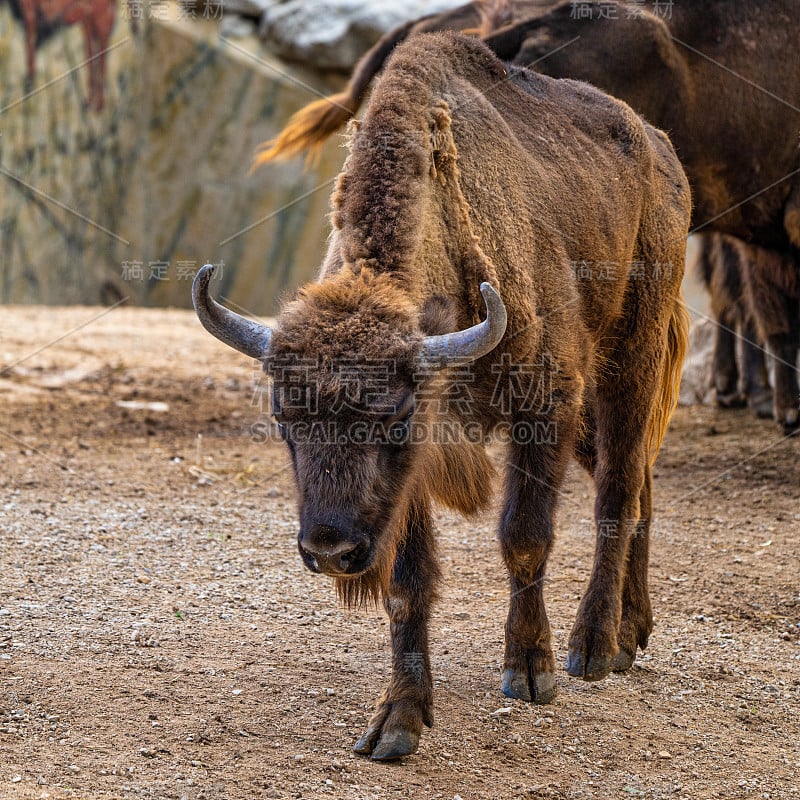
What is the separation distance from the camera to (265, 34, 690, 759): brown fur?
118 inches

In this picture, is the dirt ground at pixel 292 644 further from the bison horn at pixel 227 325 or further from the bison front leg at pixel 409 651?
the bison horn at pixel 227 325

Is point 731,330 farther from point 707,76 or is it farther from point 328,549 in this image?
point 328,549

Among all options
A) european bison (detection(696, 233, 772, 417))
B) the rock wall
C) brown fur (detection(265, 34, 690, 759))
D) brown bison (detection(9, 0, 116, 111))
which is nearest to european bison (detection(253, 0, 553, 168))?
european bison (detection(696, 233, 772, 417))

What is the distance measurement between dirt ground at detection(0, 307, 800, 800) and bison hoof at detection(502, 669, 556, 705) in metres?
0.04

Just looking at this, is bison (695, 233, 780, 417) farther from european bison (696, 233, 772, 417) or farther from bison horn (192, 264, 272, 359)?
bison horn (192, 264, 272, 359)

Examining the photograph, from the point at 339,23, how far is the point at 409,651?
10.1 m

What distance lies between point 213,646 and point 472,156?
1864 mm

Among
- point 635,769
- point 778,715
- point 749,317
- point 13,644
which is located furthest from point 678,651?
point 749,317

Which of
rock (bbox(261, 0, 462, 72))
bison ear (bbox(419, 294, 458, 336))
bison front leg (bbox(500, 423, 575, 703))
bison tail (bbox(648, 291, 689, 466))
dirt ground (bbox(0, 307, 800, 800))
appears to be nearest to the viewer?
dirt ground (bbox(0, 307, 800, 800))

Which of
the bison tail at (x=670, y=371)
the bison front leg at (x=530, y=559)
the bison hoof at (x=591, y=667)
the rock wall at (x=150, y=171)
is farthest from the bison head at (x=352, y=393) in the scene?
the rock wall at (x=150, y=171)

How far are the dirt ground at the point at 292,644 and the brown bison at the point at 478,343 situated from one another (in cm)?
23

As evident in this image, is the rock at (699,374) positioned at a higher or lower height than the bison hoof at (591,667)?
higher

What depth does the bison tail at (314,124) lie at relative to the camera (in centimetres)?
687

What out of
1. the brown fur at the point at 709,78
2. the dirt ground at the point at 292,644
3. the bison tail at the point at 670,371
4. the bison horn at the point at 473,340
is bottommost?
the dirt ground at the point at 292,644
